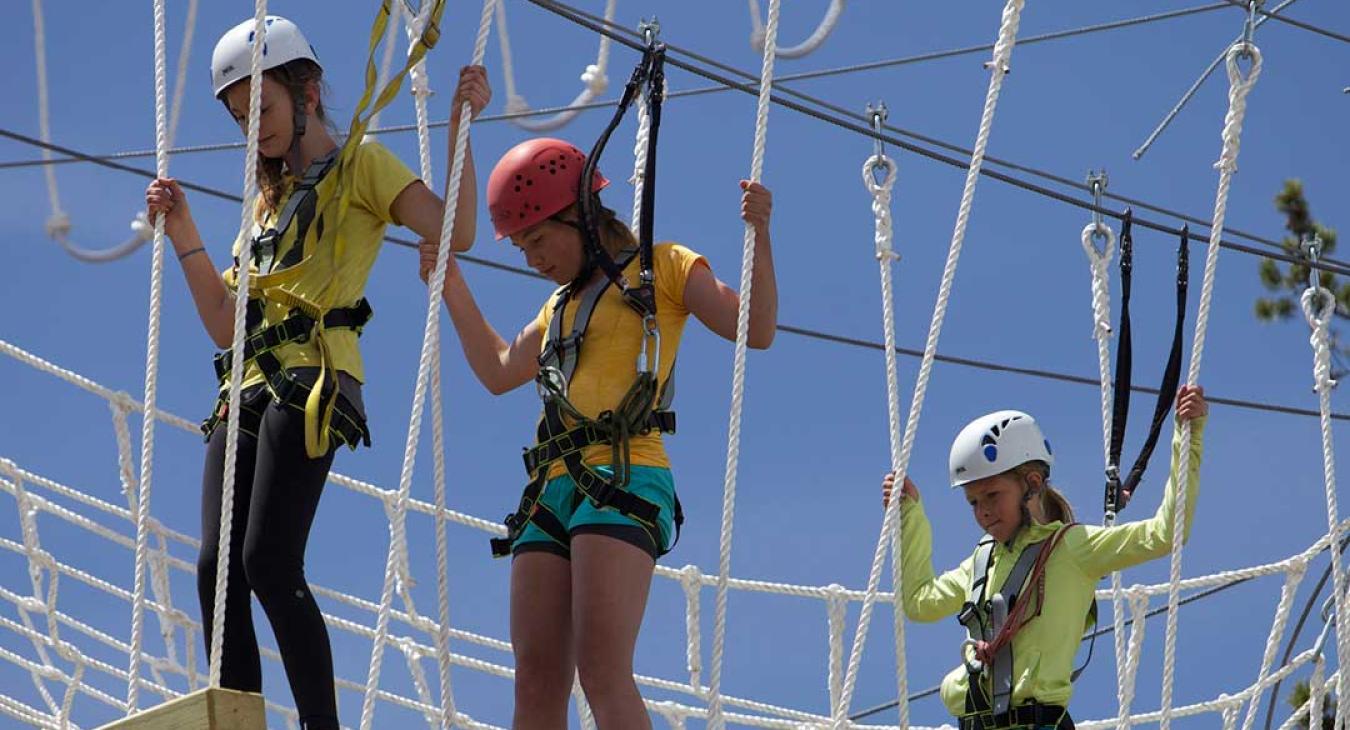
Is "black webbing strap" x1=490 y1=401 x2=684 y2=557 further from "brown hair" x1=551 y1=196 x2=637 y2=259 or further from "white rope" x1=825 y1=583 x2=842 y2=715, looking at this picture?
"white rope" x1=825 y1=583 x2=842 y2=715

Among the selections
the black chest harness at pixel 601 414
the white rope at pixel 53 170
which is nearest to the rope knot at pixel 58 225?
→ the white rope at pixel 53 170

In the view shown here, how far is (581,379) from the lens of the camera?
10.8ft

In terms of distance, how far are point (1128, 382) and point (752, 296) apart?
1.16 metres

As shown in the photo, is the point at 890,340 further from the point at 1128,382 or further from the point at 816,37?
the point at 816,37

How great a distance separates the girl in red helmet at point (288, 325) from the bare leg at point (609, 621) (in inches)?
14.6

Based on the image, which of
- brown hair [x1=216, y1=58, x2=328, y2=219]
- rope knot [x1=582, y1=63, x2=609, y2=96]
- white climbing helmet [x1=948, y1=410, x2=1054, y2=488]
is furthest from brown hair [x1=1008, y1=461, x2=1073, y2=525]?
rope knot [x1=582, y1=63, x2=609, y2=96]

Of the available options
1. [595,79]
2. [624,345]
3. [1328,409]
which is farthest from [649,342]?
[595,79]

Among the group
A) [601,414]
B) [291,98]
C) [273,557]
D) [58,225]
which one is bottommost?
[273,557]

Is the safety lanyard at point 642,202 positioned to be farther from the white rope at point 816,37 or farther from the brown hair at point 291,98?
the white rope at point 816,37

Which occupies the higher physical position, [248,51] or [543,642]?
[248,51]

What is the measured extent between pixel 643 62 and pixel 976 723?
119cm

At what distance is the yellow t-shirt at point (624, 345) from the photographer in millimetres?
3270

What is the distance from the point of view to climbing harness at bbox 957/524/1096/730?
3.65m

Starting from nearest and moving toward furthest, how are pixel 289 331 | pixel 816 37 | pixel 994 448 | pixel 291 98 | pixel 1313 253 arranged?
pixel 289 331, pixel 291 98, pixel 994 448, pixel 1313 253, pixel 816 37
